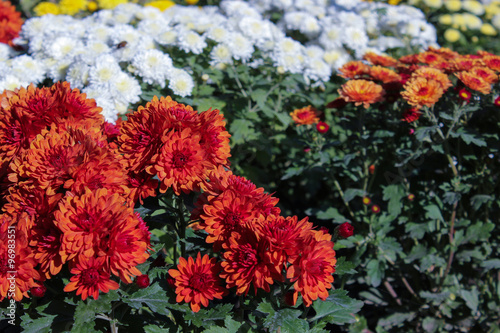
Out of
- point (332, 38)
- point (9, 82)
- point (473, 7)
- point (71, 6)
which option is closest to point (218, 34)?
point (332, 38)

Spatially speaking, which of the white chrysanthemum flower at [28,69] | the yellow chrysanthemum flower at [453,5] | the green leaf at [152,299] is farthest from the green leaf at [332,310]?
the yellow chrysanthemum flower at [453,5]

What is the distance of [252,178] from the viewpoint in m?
3.20

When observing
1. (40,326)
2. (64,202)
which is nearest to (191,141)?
(64,202)

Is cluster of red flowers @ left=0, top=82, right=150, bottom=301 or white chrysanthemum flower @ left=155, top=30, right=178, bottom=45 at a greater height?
cluster of red flowers @ left=0, top=82, right=150, bottom=301

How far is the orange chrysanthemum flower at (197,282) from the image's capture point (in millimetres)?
1411

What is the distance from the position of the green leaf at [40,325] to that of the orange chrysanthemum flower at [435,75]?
2129 mm

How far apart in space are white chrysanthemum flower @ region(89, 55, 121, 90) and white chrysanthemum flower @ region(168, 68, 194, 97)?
1.03 feet

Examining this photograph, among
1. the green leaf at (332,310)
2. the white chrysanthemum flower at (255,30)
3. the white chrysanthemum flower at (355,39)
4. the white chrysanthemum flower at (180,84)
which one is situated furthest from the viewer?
the white chrysanthemum flower at (355,39)

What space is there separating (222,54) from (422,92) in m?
1.29

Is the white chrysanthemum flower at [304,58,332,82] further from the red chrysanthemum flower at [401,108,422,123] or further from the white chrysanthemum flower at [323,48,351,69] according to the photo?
the red chrysanthemum flower at [401,108,422,123]

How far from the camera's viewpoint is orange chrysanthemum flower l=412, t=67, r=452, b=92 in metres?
2.46

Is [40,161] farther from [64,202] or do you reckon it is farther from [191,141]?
[191,141]

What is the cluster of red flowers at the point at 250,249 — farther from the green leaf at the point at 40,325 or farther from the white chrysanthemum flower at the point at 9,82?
the white chrysanthemum flower at the point at 9,82

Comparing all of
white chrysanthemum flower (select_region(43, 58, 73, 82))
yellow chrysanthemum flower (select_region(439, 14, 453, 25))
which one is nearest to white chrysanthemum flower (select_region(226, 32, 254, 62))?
white chrysanthemum flower (select_region(43, 58, 73, 82))
